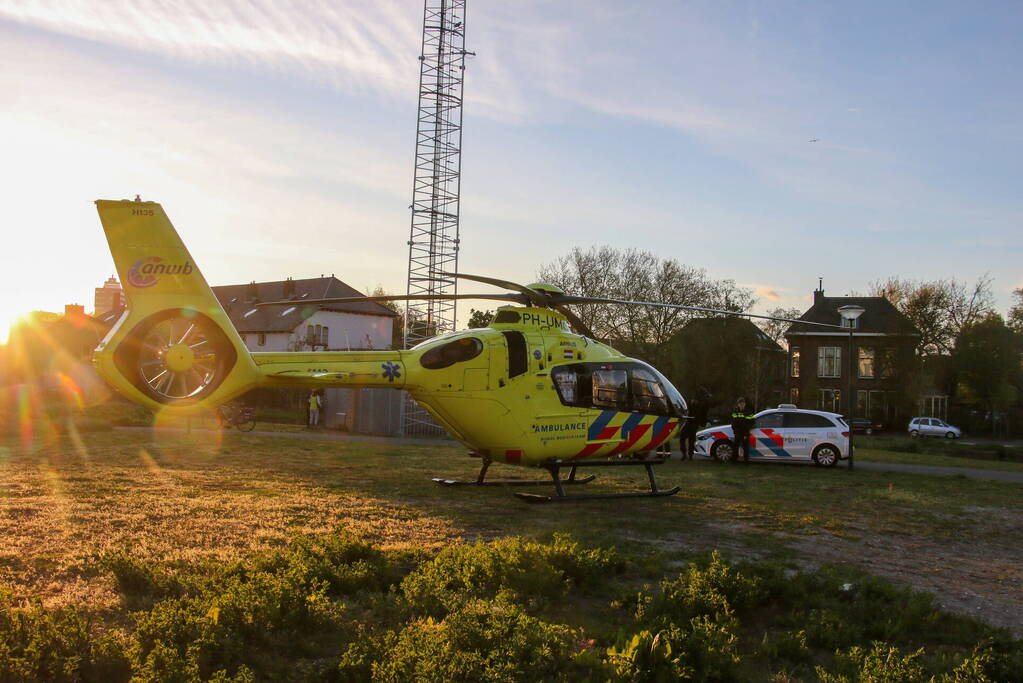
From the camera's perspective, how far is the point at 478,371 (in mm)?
12523

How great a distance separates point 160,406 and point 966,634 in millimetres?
9354

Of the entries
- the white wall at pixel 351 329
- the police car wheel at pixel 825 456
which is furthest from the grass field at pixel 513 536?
the white wall at pixel 351 329

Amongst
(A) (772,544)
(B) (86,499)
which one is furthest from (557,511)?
(B) (86,499)

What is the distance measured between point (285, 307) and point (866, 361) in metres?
45.9

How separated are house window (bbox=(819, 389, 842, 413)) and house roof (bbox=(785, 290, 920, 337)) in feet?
15.6

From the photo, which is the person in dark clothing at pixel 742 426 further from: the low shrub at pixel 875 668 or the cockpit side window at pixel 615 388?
the low shrub at pixel 875 668

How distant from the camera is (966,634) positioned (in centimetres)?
579

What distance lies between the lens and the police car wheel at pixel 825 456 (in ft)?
65.6

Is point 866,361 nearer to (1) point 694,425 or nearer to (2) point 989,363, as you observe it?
(2) point 989,363

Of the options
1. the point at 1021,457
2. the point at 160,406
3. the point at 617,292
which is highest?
the point at 617,292

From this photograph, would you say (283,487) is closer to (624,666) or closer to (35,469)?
(35,469)

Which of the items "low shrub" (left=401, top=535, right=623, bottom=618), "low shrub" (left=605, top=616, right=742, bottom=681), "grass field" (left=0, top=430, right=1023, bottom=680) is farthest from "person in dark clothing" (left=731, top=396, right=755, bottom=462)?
"low shrub" (left=605, top=616, right=742, bottom=681)

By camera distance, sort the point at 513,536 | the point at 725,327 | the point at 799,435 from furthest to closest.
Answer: the point at 725,327 → the point at 799,435 → the point at 513,536

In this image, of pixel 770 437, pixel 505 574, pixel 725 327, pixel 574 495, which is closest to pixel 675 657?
pixel 505 574
